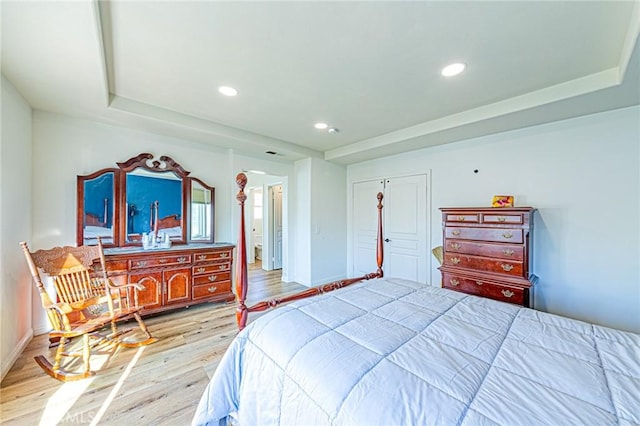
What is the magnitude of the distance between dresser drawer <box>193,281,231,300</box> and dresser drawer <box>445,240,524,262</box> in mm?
3107

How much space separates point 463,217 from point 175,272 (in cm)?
371

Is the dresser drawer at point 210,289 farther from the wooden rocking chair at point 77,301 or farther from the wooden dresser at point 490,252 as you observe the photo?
the wooden dresser at point 490,252

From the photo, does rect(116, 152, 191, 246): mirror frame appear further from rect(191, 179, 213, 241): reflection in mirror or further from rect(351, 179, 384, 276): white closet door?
rect(351, 179, 384, 276): white closet door

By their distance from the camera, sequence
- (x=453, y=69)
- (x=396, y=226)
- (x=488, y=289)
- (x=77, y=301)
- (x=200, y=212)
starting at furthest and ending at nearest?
(x=396, y=226), (x=200, y=212), (x=488, y=289), (x=77, y=301), (x=453, y=69)

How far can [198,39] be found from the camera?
5.90ft

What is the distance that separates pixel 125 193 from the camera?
3.32 m

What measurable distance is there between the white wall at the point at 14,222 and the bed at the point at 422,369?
2135 millimetres

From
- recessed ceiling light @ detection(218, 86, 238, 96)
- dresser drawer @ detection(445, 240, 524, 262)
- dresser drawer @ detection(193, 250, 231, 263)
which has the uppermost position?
recessed ceiling light @ detection(218, 86, 238, 96)

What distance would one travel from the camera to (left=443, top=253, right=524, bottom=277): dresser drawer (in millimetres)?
2775

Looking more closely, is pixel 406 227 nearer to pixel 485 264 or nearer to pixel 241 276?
pixel 485 264

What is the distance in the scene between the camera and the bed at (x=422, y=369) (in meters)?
0.85

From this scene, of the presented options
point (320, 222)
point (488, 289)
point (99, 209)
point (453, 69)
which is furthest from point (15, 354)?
point (488, 289)

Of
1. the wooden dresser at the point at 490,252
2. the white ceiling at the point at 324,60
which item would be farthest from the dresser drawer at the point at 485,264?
the white ceiling at the point at 324,60

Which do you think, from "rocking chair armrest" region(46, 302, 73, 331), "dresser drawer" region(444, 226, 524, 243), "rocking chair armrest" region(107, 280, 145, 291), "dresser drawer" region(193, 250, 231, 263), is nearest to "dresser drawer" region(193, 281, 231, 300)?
"dresser drawer" region(193, 250, 231, 263)
